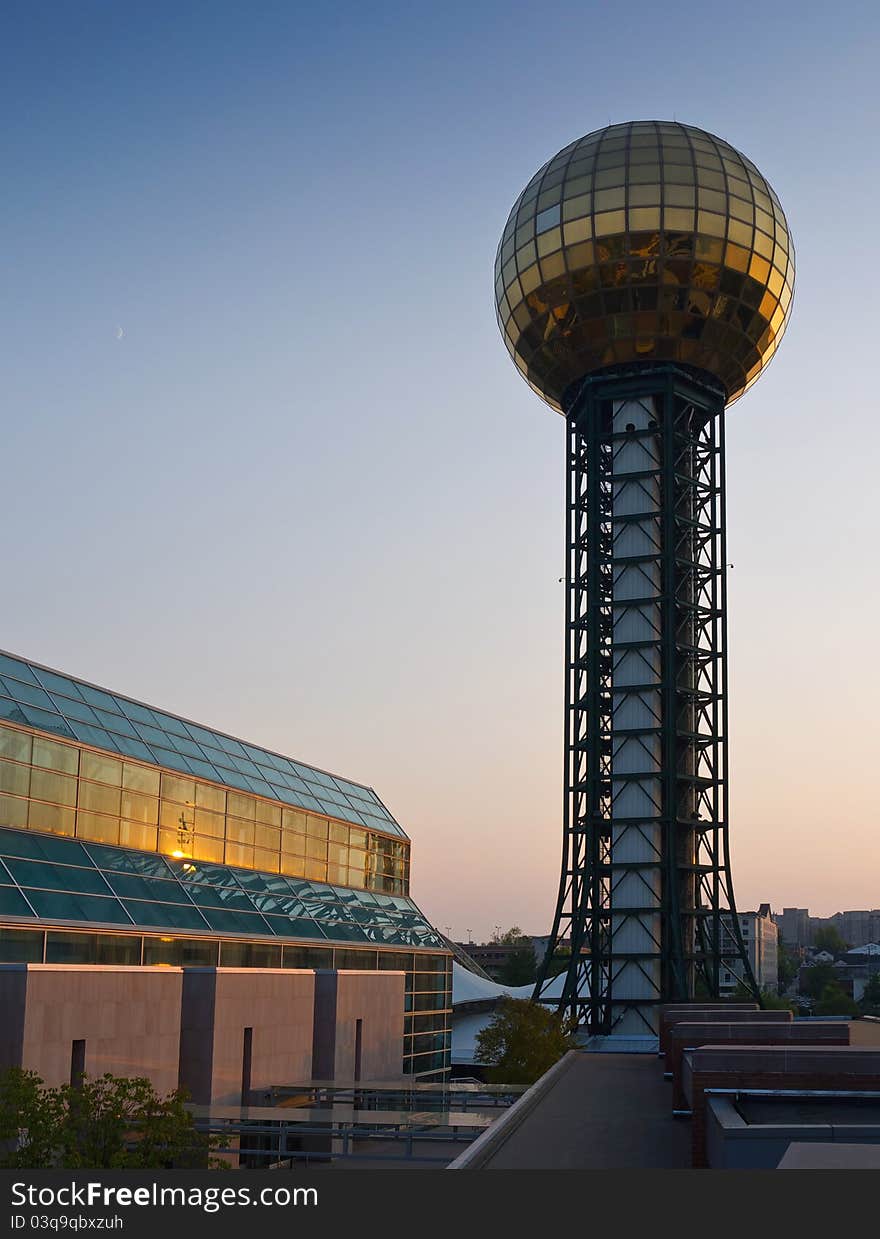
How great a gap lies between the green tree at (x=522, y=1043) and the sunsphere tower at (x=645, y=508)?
1006cm

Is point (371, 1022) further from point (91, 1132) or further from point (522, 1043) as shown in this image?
point (91, 1132)

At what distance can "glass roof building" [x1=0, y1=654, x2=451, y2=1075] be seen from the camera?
40062 mm

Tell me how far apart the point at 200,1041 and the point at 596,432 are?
155 ft

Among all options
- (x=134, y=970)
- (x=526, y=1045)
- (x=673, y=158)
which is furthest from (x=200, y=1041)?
(x=673, y=158)

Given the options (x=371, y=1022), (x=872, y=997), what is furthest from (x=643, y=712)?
(x=872, y=997)

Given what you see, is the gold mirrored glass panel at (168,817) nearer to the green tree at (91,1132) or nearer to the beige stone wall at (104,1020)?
the beige stone wall at (104,1020)

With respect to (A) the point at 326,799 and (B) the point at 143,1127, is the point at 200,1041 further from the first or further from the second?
(A) the point at 326,799

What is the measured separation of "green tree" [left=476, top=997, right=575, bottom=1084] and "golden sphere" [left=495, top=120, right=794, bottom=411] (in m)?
36.4

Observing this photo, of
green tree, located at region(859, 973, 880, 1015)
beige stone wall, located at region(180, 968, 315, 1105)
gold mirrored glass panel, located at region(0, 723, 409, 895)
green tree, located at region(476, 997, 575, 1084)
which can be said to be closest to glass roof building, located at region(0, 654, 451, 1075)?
gold mirrored glass panel, located at region(0, 723, 409, 895)

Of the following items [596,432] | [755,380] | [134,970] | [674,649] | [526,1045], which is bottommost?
[526,1045]

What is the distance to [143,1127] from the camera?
21469mm

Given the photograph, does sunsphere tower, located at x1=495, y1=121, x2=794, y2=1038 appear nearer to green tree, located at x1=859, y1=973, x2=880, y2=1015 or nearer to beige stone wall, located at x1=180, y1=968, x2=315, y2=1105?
beige stone wall, located at x1=180, y1=968, x2=315, y2=1105

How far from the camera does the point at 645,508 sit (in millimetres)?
74938

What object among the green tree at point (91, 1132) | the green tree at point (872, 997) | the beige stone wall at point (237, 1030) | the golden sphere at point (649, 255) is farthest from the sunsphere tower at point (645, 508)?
the green tree at point (872, 997)
